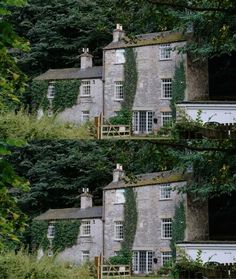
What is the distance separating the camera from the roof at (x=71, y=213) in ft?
115

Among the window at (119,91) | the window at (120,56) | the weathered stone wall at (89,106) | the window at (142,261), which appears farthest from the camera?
the weathered stone wall at (89,106)

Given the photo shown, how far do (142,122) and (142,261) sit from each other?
6.89 meters

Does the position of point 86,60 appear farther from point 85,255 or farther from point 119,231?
point 85,255

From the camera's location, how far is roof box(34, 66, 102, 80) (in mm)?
38844

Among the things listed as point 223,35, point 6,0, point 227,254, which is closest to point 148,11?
point 223,35

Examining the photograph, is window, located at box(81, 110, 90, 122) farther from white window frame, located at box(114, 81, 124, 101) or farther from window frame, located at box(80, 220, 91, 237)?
window frame, located at box(80, 220, 91, 237)

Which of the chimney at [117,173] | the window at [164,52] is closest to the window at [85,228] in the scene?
the chimney at [117,173]

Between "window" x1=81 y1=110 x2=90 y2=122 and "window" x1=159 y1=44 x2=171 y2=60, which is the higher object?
"window" x1=159 y1=44 x2=171 y2=60

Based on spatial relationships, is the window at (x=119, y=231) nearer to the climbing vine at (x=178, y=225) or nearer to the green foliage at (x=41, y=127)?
the climbing vine at (x=178, y=225)

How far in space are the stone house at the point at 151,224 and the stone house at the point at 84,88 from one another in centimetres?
572

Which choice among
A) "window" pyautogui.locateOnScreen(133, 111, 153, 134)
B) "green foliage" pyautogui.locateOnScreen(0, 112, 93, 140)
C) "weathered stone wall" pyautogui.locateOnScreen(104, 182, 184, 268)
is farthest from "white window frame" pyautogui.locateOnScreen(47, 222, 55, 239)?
"window" pyautogui.locateOnScreen(133, 111, 153, 134)

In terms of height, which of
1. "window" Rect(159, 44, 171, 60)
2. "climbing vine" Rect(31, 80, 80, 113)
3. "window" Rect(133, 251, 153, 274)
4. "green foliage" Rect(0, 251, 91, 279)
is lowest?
"green foliage" Rect(0, 251, 91, 279)

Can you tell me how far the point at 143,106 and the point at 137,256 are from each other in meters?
7.46

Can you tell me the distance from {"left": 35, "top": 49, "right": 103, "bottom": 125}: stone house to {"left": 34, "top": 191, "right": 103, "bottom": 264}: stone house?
434cm
